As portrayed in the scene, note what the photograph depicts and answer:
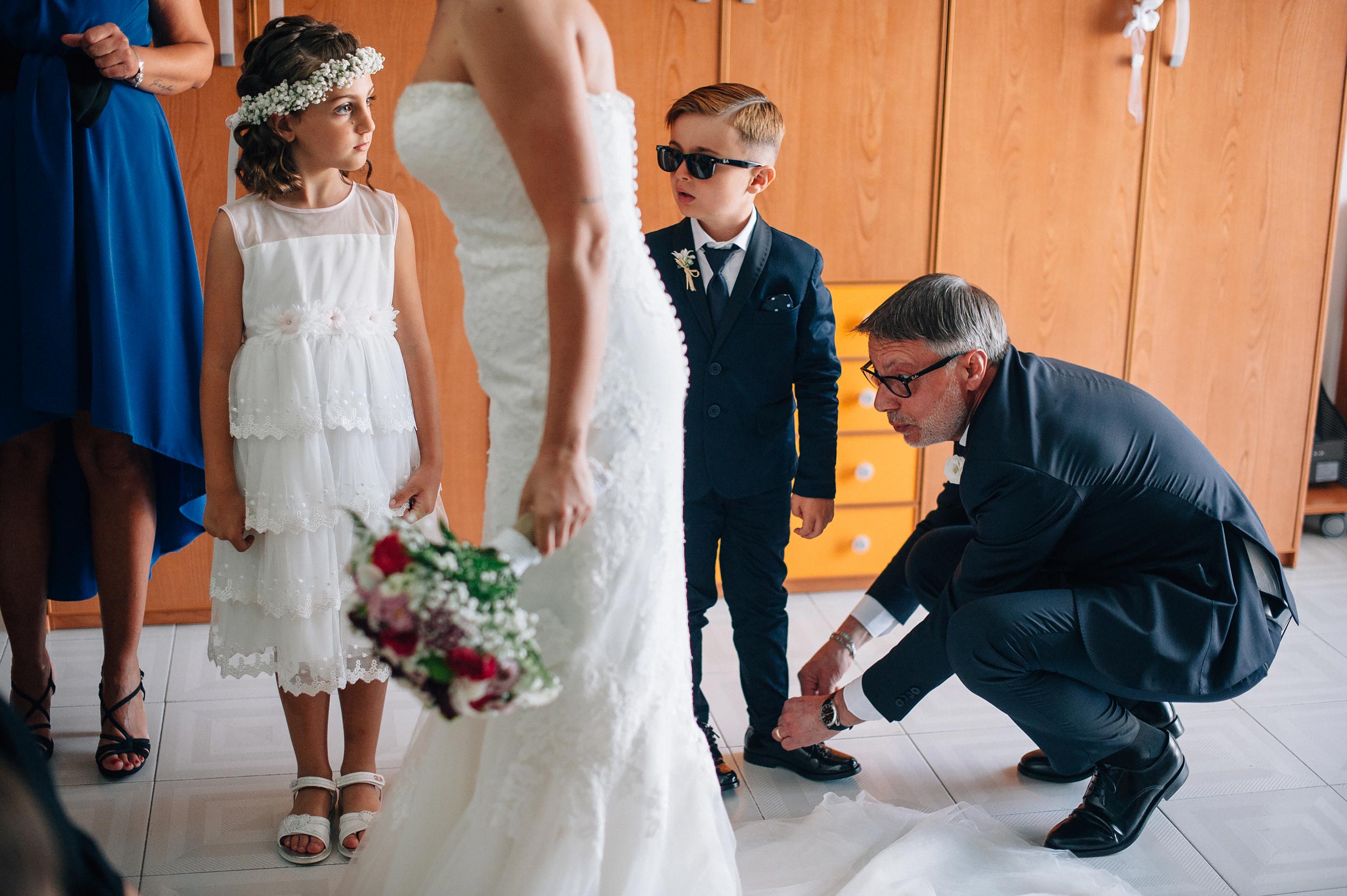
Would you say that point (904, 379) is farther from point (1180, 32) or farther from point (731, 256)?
point (1180, 32)

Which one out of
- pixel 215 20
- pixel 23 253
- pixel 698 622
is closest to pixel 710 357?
pixel 698 622

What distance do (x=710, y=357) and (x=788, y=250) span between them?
0.24 metres

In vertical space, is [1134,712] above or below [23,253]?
below

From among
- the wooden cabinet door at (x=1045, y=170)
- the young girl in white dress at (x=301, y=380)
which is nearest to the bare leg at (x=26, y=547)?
the young girl in white dress at (x=301, y=380)

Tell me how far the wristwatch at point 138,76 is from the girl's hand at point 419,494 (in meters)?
0.82

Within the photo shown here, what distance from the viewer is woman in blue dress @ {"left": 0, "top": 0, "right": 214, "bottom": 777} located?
195 centimetres

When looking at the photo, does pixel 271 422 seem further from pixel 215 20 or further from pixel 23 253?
pixel 215 20

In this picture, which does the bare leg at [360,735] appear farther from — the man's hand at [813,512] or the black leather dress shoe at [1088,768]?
the black leather dress shoe at [1088,768]

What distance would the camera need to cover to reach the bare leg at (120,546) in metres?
2.09

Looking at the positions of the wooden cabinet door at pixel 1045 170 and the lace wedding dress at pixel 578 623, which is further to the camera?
the wooden cabinet door at pixel 1045 170

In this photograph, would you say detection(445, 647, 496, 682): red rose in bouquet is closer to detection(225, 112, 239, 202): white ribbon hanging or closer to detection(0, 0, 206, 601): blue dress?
detection(0, 0, 206, 601): blue dress

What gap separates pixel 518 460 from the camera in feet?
4.49

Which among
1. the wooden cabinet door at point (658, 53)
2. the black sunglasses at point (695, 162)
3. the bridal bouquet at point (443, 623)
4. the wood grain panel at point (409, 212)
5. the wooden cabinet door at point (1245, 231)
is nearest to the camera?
the bridal bouquet at point (443, 623)

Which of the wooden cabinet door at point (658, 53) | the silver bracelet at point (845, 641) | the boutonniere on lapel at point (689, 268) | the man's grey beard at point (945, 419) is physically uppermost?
the wooden cabinet door at point (658, 53)
